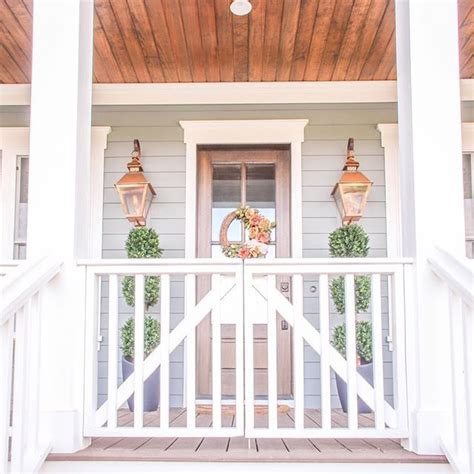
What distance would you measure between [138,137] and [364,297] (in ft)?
7.55

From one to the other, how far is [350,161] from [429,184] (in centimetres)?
195

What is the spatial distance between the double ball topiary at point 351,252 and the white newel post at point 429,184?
61.3 inches

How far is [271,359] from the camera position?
2391 millimetres

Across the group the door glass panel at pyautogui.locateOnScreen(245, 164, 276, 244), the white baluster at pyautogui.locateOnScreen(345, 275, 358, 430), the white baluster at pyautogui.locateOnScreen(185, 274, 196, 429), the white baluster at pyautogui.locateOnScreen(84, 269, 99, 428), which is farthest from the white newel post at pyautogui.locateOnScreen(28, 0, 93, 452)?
the door glass panel at pyautogui.locateOnScreen(245, 164, 276, 244)

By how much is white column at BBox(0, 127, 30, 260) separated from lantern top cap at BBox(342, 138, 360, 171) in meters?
2.73

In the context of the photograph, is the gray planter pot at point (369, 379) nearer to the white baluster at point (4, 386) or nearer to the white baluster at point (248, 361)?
the white baluster at point (248, 361)

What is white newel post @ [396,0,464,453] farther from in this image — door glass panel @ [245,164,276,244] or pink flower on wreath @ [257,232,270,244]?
door glass panel @ [245,164,276,244]

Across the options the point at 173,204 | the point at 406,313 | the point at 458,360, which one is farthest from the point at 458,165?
the point at 173,204

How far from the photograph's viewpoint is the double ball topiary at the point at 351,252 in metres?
3.96

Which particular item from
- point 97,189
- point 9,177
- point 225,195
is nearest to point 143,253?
point 97,189

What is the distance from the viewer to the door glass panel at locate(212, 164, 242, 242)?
4.41m

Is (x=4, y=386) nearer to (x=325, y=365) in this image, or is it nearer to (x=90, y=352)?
(x=90, y=352)

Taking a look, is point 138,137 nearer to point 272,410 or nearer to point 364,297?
point 364,297

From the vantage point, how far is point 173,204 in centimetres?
439
